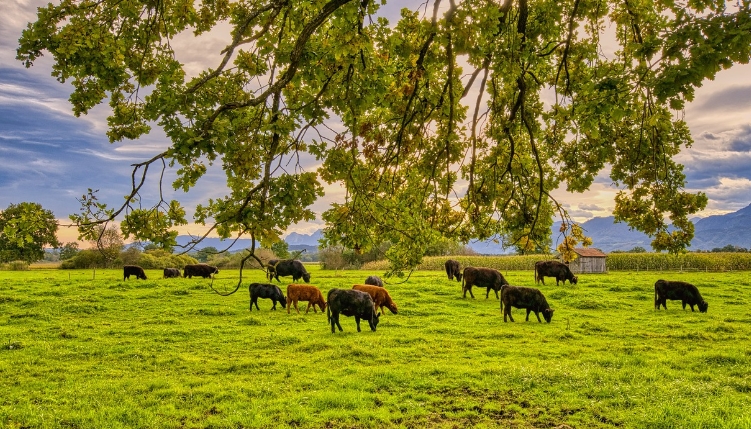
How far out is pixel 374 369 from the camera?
35.9 ft

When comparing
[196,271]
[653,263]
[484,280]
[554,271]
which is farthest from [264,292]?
[653,263]

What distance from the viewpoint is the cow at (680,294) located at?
833 inches

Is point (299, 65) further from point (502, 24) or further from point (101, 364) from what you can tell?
point (101, 364)

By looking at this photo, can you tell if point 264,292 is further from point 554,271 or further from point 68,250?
point 68,250

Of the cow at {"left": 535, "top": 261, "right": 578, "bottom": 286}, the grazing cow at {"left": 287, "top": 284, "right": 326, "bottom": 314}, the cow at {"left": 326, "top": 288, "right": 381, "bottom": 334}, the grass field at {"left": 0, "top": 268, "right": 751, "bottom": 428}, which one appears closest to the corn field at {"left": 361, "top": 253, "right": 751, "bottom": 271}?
the cow at {"left": 535, "top": 261, "right": 578, "bottom": 286}

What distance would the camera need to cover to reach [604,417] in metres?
7.79

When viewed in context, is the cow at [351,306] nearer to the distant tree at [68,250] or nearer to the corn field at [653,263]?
the corn field at [653,263]

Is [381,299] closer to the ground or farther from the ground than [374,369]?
farther from the ground

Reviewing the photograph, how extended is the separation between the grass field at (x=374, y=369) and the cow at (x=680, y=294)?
1.10m

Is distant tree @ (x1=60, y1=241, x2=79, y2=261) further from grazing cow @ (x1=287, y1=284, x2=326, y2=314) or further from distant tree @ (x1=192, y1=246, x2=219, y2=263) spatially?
distant tree @ (x1=192, y1=246, x2=219, y2=263)

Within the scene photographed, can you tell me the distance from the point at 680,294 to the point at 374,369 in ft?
58.5

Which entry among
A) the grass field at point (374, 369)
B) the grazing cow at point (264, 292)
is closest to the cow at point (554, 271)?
the grass field at point (374, 369)

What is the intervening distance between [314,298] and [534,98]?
46.3 feet

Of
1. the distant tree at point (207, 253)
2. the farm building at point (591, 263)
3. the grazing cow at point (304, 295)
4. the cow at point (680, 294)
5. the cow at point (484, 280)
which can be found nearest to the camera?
the distant tree at point (207, 253)
